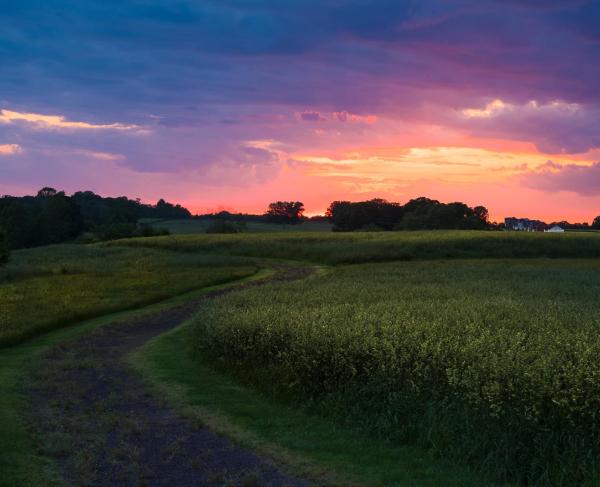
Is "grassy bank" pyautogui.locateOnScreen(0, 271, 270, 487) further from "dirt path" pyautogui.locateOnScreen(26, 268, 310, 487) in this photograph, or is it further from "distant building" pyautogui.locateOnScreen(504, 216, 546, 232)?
"distant building" pyautogui.locateOnScreen(504, 216, 546, 232)

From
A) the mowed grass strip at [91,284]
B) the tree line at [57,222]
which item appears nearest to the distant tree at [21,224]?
the tree line at [57,222]

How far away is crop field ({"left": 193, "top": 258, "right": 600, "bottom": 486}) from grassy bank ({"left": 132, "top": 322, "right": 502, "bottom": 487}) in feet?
1.26

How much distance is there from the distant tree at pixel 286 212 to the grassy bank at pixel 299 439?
145m

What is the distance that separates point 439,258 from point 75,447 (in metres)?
50.9

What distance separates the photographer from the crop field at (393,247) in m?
58.7

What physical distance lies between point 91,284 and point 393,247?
→ 32.4 m

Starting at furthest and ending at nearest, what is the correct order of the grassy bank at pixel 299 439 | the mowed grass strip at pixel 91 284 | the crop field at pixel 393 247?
the crop field at pixel 393 247 < the mowed grass strip at pixel 91 284 < the grassy bank at pixel 299 439

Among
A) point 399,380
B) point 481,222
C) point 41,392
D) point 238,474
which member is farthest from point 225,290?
point 481,222

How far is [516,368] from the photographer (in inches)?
425

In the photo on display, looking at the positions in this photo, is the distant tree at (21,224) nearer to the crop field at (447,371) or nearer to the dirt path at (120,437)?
the crop field at (447,371)

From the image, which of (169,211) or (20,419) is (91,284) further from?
(169,211)

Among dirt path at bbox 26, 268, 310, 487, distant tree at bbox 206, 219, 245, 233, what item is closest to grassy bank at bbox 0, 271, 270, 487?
dirt path at bbox 26, 268, 310, 487

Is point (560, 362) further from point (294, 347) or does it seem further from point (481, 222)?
point (481, 222)

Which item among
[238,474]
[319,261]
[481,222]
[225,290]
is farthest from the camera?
[481,222]
